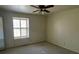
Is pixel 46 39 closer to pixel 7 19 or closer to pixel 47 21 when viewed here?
pixel 47 21

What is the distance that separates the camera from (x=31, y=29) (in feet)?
18.2

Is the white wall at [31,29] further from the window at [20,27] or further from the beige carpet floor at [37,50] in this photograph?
the beige carpet floor at [37,50]

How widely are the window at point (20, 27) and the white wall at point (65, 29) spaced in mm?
1683

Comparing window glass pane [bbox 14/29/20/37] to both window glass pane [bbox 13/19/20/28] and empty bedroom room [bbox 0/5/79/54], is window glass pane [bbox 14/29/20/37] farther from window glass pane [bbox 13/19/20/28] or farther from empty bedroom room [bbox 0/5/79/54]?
window glass pane [bbox 13/19/20/28]

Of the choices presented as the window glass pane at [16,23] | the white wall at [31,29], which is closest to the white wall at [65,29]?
the white wall at [31,29]

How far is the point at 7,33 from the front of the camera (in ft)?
15.1

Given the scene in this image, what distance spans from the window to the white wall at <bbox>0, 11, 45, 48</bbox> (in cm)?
27

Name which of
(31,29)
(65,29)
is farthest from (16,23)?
(65,29)

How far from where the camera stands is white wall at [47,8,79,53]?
3894 mm

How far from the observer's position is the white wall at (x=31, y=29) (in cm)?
454
